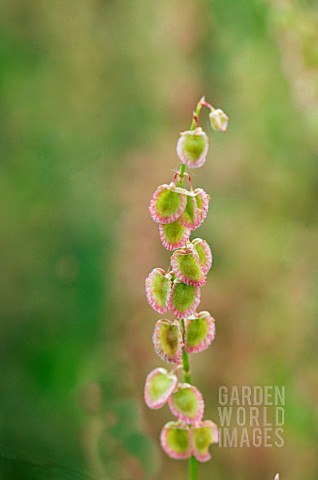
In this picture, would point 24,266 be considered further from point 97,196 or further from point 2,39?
point 2,39

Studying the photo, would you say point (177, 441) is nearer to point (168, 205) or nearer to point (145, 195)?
point (168, 205)

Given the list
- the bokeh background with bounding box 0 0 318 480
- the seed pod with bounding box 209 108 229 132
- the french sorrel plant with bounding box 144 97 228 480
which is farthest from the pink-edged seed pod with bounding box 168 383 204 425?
the bokeh background with bounding box 0 0 318 480

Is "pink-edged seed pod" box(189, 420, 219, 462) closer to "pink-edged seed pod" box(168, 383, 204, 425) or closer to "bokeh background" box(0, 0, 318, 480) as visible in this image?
"pink-edged seed pod" box(168, 383, 204, 425)

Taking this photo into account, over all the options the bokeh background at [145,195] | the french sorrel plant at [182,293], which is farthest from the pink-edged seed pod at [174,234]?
the bokeh background at [145,195]

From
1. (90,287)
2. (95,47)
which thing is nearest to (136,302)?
(90,287)

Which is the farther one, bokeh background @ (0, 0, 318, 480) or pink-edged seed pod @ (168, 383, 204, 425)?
bokeh background @ (0, 0, 318, 480)
